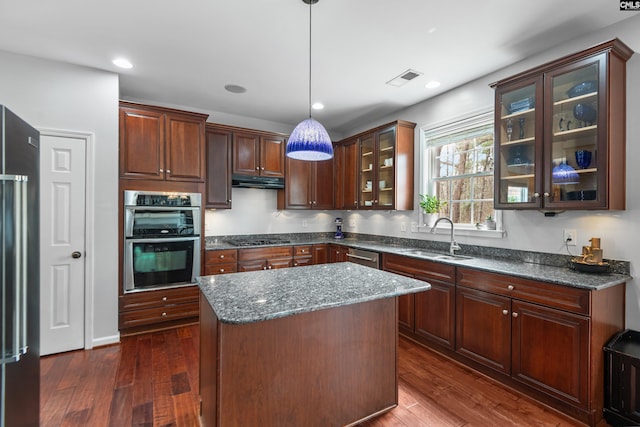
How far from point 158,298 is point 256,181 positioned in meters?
1.95

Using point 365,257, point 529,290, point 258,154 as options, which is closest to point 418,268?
point 365,257

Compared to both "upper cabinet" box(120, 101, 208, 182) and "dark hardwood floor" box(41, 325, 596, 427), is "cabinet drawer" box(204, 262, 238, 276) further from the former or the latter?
"upper cabinet" box(120, 101, 208, 182)

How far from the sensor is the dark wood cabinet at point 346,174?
4.66 meters

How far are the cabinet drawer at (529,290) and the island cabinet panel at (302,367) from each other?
102cm

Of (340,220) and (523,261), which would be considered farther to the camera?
(340,220)

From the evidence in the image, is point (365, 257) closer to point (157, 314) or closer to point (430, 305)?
point (430, 305)

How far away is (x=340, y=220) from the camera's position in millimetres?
5426

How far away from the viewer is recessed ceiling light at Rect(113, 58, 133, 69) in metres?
2.92

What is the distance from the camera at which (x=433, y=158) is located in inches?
152

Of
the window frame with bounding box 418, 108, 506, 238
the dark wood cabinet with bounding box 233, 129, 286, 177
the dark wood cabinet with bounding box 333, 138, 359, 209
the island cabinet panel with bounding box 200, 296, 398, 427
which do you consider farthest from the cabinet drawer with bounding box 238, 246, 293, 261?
the island cabinet panel with bounding box 200, 296, 398, 427

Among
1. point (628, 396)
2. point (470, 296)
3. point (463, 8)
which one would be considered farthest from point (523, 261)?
point (463, 8)

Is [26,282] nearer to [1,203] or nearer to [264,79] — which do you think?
[1,203]

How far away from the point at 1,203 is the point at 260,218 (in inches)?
139

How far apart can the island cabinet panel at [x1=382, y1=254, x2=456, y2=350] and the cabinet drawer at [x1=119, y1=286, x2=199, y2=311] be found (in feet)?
8.04
